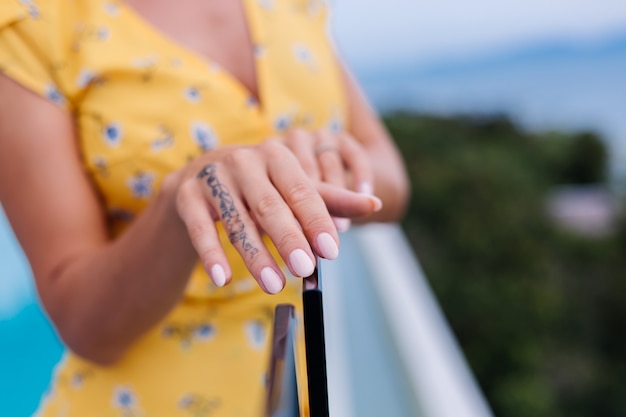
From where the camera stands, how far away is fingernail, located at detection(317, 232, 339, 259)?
428 mm

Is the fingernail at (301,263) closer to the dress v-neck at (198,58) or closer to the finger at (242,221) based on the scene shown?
the finger at (242,221)

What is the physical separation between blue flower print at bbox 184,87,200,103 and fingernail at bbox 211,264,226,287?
13.5 inches

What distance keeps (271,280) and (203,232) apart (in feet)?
0.26

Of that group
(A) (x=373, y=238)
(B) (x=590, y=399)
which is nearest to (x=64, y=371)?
(A) (x=373, y=238)

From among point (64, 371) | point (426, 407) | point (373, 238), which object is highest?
point (64, 371)

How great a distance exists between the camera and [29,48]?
0.67 meters

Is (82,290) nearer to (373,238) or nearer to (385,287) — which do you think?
(385,287)

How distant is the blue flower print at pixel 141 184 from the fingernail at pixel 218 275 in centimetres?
30

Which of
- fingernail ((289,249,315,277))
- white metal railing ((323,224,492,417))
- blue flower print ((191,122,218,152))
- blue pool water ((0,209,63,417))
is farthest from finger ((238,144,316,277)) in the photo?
white metal railing ((323,224,492,417))

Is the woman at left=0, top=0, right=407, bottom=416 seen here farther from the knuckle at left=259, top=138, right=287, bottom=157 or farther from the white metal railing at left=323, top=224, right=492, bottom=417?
the white metal railing at left=323, top=224, right=492, bottom=417

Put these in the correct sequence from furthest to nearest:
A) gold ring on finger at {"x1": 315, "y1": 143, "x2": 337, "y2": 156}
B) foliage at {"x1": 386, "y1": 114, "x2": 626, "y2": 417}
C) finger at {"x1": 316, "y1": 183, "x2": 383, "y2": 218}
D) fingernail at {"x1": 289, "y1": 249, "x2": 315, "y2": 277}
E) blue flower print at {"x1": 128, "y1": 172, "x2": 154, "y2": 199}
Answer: foliage at {"x1": 386, "y1": 114, "x2": 626, "y2": 417}
blue flower print at {"x1": 128, "y1": 172, "x2": 154, "y2": 199}
gold ring on finger at {"x1": 315, "y1": 143, "x2": 337, "y2": 156}
finger at {"x1": 316, "y1": 183, "x2": 383, "y2": 218}
fingernail at {"x1": 289, "y1": 249, "x2": 315, "y2": 277}

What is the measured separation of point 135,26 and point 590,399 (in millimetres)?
11347

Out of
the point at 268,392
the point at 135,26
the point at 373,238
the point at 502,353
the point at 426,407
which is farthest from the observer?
the point at 502,353

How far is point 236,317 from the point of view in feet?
2.55
